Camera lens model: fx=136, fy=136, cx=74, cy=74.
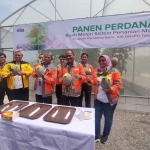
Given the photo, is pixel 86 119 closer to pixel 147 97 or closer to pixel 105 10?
pixel 147 97

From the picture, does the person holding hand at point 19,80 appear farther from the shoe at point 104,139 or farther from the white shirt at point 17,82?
the shoe at point 104,139

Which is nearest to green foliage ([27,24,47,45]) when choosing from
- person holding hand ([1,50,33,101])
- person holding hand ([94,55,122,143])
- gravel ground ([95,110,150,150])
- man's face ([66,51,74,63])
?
person holding hand ([1,50,33,101])

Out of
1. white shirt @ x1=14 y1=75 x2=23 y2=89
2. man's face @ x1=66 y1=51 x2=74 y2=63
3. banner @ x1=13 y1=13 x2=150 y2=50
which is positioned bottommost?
white shirt @ x1=14 y1=75 x2=23 y2=89

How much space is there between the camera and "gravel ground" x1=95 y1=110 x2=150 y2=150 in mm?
2291

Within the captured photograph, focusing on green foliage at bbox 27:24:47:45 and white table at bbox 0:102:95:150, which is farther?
green foliage at bbox 27:24:47:45

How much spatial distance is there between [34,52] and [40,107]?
316cm

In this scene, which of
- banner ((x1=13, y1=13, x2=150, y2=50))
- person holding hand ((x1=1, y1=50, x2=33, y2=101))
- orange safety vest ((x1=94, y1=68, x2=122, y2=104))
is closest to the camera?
orange safety vest ((x1=94, y1=68, x2=122, y2=104))

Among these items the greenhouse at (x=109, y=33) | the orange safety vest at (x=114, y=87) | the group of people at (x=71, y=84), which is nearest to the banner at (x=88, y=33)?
the greenhouse at (x=109, y=33)

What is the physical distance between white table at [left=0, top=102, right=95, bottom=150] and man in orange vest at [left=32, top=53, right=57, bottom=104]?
111 centimetres

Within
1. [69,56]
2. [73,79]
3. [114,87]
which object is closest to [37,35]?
[69,56]

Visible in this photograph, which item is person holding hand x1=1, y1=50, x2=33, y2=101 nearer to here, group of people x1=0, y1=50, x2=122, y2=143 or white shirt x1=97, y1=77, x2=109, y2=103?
group of people x1=0, y1=50, x2=122, y2=143

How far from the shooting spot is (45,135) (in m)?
1.27

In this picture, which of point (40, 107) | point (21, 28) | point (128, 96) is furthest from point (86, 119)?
point (21, 28)

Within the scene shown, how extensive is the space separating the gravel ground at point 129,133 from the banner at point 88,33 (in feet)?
6.23
